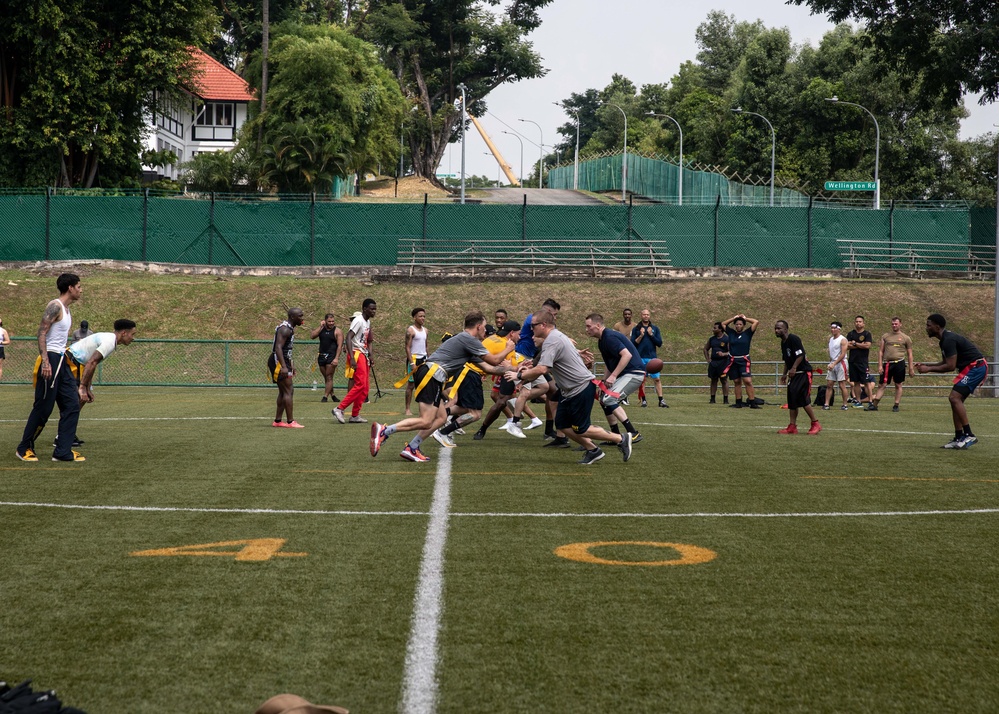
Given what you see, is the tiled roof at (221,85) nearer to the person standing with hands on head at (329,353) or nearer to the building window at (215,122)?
the building window at (215,122)

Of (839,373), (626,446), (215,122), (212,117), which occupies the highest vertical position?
(212,117)

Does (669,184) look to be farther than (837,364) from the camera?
Yes

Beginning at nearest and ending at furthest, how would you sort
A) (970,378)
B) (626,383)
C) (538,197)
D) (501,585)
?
(501,585) → (626,383) → (970,378) → (538,197)

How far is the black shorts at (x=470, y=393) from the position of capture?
556 inches

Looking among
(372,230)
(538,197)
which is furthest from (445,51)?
(372,230)

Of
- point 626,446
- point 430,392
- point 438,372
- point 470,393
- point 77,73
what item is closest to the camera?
point 438,372

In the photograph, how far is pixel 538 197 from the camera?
7181 cm

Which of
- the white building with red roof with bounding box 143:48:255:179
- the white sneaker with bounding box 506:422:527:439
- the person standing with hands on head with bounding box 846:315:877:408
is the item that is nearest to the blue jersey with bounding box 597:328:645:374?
the white sneaker with bounding box 506:422:527:439

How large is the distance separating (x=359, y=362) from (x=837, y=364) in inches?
443

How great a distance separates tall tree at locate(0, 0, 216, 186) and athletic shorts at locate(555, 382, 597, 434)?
124ft

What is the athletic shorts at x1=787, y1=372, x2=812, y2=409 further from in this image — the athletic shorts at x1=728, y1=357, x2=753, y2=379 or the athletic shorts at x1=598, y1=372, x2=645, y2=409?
the athletic shorts at x1=728, y1=357, x2=753, y2=379

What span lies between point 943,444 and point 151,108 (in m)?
43.9

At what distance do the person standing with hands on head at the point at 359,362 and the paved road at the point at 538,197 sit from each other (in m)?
47.0

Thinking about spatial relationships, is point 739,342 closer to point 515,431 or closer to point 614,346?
point 515,431
